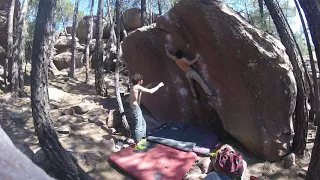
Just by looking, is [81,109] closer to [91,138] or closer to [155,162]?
[91,138]

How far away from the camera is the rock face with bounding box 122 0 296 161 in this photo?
223 inches

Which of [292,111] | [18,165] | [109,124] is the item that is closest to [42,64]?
[109,124]

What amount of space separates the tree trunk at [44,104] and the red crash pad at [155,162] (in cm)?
114

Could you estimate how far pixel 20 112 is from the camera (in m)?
6.97

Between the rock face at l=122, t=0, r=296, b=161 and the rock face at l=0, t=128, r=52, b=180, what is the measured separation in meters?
5.41

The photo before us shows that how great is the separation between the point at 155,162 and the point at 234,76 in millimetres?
2497

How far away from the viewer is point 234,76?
619cm

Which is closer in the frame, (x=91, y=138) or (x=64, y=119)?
(x=91, y=138)

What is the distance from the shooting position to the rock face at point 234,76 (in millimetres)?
5656

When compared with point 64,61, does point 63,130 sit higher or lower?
lower

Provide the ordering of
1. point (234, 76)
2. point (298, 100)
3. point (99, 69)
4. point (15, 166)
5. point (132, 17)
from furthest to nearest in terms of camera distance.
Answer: point (132, 17) < point (99, 69) < point (234, 76) < point (298, 100) < point (15, 166)

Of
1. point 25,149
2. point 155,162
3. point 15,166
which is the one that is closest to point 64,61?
point 25,149

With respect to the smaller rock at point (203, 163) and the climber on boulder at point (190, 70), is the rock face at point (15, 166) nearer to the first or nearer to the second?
the smaller rock at point (203, 163)

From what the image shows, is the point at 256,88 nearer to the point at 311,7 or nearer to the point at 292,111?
the point at 292,111
